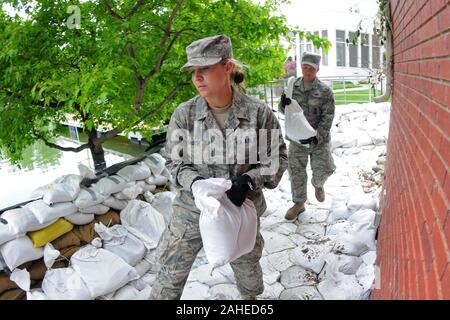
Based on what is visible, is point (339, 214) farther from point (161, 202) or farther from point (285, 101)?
point (161, 202)

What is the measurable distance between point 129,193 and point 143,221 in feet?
1.03

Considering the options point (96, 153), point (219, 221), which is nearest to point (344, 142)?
point (96, 153)

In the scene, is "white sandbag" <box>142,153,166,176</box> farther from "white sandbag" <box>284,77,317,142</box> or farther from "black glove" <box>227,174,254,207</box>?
"black glove" <box>227,174,254,207</box>

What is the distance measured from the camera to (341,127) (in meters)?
7.18

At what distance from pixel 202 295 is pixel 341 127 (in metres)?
5.47

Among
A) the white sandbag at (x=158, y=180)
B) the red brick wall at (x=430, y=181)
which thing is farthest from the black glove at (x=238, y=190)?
the white sandbag at (x=158, y=180)

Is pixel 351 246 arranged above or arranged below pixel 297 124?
below

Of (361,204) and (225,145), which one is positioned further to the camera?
(361,204)

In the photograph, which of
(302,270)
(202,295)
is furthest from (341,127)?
(202,295)

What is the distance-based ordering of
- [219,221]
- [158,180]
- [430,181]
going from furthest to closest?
[158,180] < [219,221] < [430,181]

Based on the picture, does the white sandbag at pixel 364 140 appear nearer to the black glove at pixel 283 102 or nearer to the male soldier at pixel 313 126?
the male soldier at pixel 313 126

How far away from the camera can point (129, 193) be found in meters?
3.43

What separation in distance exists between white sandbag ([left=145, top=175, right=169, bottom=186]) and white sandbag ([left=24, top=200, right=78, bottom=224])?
1.05 m

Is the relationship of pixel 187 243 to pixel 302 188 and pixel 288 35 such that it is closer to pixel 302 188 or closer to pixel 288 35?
pixel 302 188
